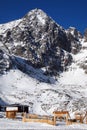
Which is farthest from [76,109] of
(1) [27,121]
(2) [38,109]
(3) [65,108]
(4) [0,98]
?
(1) [27,121]

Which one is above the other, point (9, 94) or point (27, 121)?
point (9, 94)

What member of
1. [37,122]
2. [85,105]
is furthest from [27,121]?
[85,105]

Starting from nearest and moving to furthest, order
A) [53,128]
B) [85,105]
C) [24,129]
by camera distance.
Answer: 1. [24,129]
2. [53,128]
3. [85,105]

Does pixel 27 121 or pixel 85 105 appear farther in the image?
pixel 85 105

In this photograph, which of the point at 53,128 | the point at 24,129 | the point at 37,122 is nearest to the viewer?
the point at 24,129

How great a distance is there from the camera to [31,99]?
194125mm

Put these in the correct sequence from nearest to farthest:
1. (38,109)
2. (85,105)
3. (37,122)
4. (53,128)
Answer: (53,128), (37,122), (38,109), (85,105)

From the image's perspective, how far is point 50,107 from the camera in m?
182

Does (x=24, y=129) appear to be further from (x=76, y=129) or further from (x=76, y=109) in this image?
(x=76, y=109)

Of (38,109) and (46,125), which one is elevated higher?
(38,109)

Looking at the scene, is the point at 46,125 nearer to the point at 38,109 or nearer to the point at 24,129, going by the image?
the point at 24,129

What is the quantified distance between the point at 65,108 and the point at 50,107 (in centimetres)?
684

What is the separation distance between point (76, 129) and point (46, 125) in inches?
137

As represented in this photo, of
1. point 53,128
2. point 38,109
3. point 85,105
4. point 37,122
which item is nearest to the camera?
Result: point 53,128
